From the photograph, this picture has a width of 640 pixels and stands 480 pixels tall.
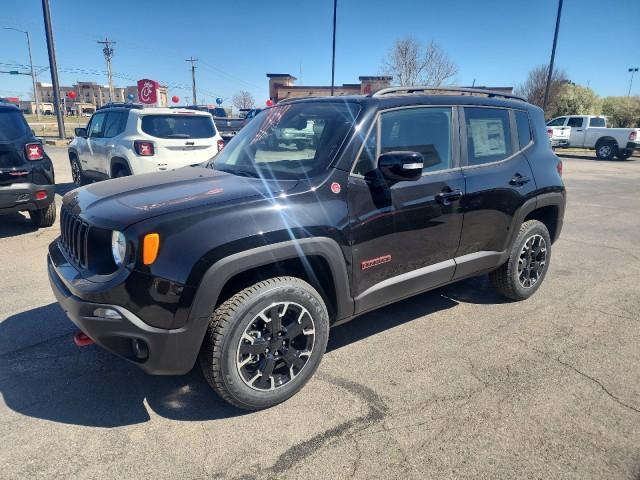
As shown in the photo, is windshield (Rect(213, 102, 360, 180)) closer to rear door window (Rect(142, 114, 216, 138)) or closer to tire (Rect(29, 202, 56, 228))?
tire (Rect(29, 202, 56, 228))

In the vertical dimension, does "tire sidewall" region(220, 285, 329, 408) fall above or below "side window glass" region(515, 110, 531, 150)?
below

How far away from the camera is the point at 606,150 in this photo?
73.6ft

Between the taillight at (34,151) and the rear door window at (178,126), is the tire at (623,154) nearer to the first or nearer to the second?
the rear door window at (178,126)

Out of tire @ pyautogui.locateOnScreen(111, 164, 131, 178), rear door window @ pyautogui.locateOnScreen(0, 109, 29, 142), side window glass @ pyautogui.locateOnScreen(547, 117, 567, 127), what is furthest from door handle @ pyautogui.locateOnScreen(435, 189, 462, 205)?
side window glass @ pyautogui.locateOnScreen(547, 117, 567, 127)

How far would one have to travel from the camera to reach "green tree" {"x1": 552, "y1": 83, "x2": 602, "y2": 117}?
38.1 m

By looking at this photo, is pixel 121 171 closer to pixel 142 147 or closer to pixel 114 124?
pixel 142 147

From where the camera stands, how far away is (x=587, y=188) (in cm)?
1262

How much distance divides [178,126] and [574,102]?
39340mm

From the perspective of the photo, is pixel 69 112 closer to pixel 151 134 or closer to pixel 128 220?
pixel 151 134

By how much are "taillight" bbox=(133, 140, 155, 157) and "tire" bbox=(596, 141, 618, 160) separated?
22.2 meters

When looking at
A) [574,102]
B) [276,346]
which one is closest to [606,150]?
[574,102]

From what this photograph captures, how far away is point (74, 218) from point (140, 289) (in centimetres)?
91

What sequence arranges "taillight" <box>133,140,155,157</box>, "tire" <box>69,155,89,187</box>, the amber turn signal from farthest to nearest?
"tire" <box>69,155,89,187</box>
"taillight" <box>133,140,155,157</box>
the amber turn signal

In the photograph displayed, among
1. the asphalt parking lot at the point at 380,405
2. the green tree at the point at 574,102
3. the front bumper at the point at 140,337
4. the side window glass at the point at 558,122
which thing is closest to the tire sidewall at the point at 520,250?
the asphalt parking lot at the point at 380,405
